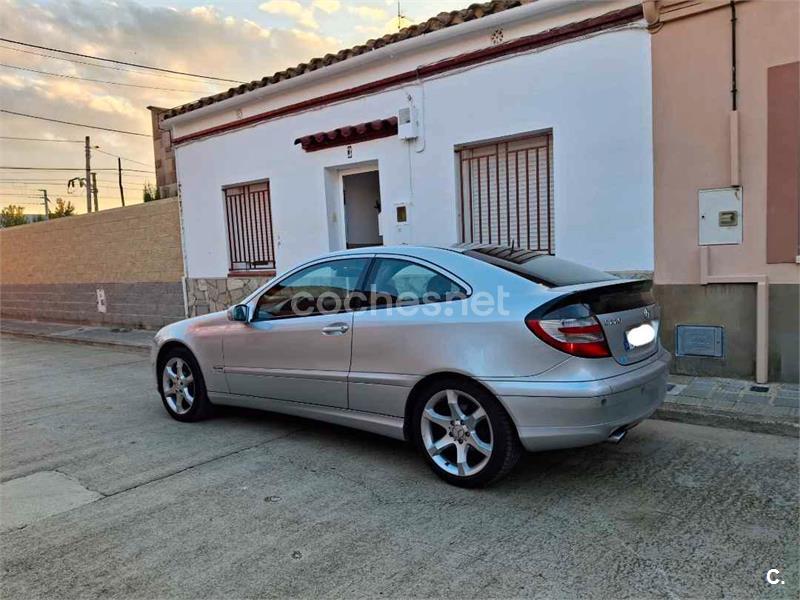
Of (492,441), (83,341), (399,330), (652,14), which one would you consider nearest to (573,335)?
(492,441)

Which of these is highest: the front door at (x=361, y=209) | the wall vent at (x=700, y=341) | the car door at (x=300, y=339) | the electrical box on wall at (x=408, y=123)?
the electrical box on wall at (x=408, y=123)

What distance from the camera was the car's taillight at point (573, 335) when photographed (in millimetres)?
3250

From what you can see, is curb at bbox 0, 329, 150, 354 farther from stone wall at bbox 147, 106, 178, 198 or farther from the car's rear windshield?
the car's rear windshield

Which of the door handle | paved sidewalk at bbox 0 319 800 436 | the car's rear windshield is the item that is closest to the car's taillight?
the car's rear windshield

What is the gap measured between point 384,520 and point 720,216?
4439 millimetres

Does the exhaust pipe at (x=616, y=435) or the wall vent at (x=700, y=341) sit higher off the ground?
the wall vent at (x=700, y=341)

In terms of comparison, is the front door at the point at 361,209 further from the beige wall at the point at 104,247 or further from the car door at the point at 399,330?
the car door at the point at 399,330

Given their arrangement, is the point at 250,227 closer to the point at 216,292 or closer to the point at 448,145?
the point at 216,292

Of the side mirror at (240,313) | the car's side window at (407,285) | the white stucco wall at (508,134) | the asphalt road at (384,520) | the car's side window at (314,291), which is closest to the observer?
the asphalt road at (384,520)

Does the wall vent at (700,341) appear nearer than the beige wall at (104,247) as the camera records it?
Yes

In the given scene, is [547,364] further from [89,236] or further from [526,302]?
[89,236]

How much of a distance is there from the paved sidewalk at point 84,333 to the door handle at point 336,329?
6880 millimetres

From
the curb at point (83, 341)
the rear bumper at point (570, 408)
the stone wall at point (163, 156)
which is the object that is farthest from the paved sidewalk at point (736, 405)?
the stone wall at point (163, 156)

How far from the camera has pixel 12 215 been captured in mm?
41594
